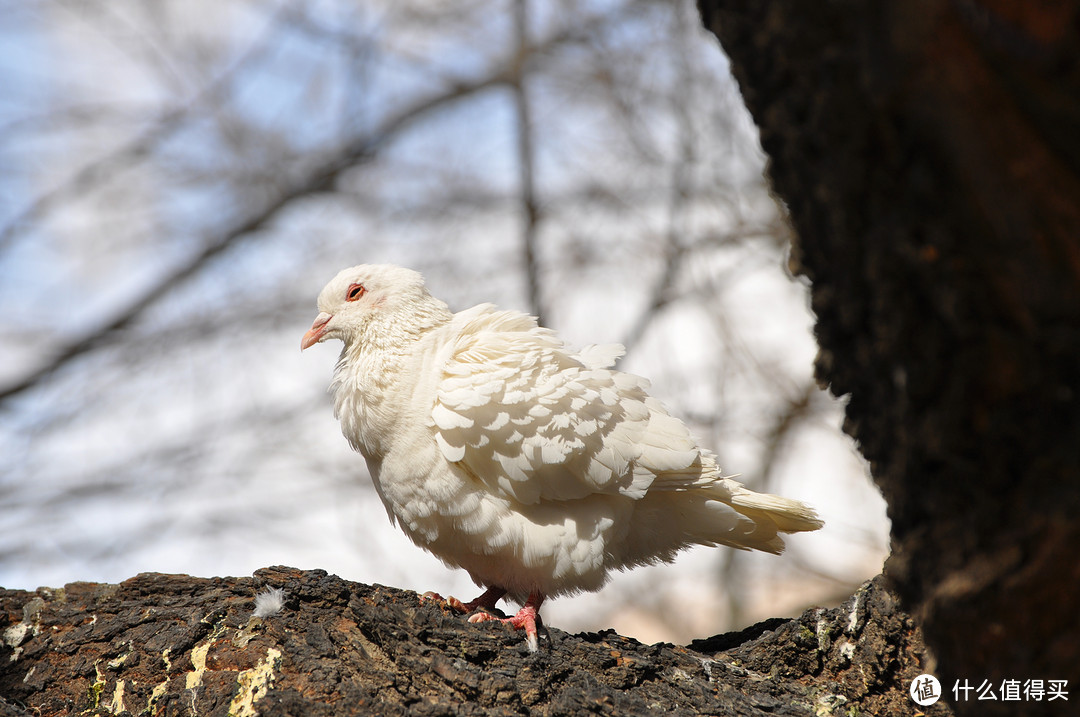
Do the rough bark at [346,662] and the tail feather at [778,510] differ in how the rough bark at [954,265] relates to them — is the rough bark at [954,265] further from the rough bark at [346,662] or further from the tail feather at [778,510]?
the tail feather at [778,510]

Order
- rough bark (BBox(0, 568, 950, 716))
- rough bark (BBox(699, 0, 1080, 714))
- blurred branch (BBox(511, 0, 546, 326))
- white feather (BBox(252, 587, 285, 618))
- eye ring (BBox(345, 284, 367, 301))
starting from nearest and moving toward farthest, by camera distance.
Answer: rough bark (BBox(699, 0, 1080, 714)), rough bark (BBox(0, 568, 950, 716)), white feather (BBox(252, 587, 285, 618)), eye ring (BBox(345, 284, 367, 301)), blurred branch (BBox(511, 0, 546, 326))

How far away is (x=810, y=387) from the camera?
9.80 metres

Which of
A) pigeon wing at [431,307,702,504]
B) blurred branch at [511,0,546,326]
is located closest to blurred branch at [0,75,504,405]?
A: blurred branch at [511,0,546,326]

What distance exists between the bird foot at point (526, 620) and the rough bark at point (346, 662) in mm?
64

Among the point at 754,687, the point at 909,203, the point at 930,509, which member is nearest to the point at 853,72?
the point at 909,203

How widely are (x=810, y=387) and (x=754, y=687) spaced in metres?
6.77

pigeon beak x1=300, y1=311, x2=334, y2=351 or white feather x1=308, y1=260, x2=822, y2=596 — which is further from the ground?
pigeon beak x1=300, y1=311, x2=334, y2=351

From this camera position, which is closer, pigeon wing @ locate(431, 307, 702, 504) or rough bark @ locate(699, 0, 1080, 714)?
rough bark @ locate(699, 0, 1080, 714)

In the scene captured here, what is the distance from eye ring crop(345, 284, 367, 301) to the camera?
4.95 metres

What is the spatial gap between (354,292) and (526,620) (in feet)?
7.79

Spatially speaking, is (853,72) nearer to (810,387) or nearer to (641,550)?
(641,550)

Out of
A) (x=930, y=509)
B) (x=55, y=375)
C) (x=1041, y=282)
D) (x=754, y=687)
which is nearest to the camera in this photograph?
(x=1041, y=282)

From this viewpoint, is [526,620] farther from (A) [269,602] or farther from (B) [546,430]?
(A) [269,602]

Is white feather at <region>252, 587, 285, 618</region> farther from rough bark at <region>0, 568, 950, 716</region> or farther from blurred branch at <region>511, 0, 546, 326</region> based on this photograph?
blurred branch at <region>511, 0, 546, 326</region>
